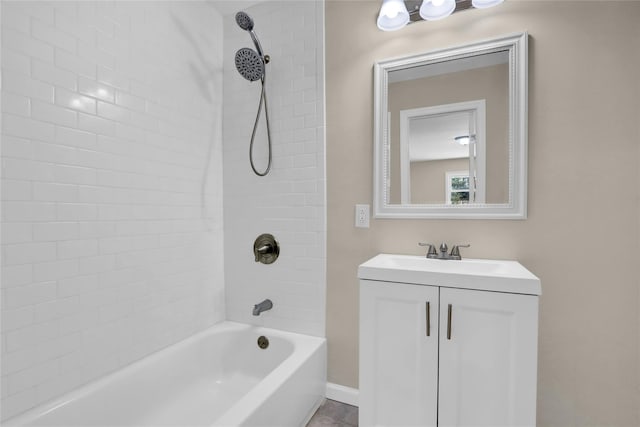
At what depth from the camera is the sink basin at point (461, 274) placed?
1173mm

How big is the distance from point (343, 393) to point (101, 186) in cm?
168

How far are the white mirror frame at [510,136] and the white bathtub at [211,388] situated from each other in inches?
37.2

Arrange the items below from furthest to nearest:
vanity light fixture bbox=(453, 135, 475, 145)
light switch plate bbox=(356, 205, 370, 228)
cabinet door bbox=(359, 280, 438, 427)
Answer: light switch plate bbox=(356, 205, 370, 228) → vanity light fixture bbox=(453, 135, 475, 145) → cabinet door bbox=(359, 280, 438, 427)

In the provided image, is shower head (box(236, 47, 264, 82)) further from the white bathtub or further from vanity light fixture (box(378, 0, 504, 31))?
the white bathtub

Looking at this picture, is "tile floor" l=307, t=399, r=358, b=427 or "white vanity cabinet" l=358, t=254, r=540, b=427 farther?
"tile floor" l=307, t=399, r=358, b=427

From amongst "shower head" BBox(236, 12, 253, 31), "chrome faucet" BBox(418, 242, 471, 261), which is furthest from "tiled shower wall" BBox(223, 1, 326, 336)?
"chrome faucet" BBox(418, 242, 471, 261)

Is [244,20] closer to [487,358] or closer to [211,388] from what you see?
[487,358]

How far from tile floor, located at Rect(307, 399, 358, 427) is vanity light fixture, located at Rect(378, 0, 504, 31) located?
6.85ft

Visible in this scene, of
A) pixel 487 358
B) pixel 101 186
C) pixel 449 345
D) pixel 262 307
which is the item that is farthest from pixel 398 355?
pixel 101 186

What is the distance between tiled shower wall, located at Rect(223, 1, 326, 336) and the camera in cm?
190

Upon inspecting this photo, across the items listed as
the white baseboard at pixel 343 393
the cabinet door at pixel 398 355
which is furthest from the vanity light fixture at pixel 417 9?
the white baseboard at pixel 343 393

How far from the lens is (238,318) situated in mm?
2143

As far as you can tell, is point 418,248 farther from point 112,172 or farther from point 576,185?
point 112,172

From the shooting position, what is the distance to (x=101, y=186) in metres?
1.43
